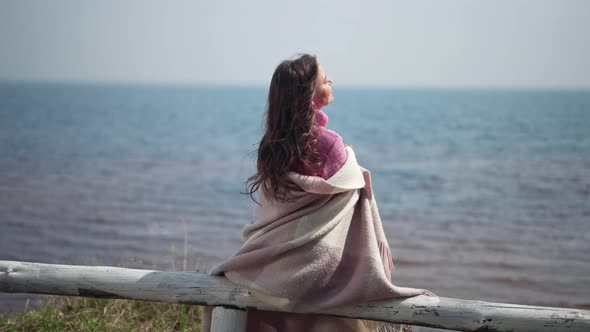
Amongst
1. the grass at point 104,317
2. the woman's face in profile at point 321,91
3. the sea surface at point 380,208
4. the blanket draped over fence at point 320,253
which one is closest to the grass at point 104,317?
the grass at point 104,317

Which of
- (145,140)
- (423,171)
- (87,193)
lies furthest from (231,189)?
(145,140)

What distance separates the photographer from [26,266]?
3.20m

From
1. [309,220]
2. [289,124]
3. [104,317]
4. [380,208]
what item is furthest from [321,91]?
[380,208]

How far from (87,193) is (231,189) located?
2.73 meters

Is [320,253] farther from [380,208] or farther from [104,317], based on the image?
[380,208]

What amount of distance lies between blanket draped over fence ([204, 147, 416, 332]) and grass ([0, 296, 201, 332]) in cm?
165

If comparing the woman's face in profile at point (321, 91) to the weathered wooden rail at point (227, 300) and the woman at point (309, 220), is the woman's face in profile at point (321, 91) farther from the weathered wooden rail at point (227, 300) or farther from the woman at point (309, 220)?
the weathered wooden rail at point (227, 300)

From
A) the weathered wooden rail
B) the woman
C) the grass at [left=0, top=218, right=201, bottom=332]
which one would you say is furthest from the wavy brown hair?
the grass at [left=0, top=218, right=201, bottom=332]

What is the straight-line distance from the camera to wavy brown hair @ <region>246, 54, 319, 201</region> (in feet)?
9.48

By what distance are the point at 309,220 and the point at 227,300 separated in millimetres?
492

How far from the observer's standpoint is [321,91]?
292 centimetres

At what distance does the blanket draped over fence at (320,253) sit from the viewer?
2848 mm

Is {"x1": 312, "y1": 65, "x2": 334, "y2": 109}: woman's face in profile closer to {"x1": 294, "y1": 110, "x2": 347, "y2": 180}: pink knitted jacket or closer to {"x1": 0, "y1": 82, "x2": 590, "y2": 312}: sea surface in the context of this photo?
{"x1": 294, "y1": 110, "x2": 347, "y2": 180}: pink knitted jacket

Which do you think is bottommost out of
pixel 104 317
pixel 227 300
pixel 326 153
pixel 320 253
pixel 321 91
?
pixel 104 317
